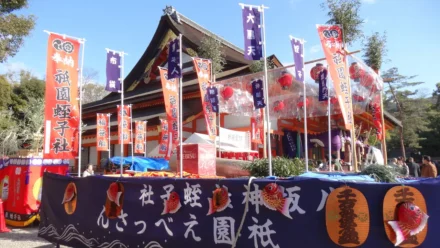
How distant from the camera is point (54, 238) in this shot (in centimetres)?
568

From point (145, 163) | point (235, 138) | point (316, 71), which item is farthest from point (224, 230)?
point (145, 163)

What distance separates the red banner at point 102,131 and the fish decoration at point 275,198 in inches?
550

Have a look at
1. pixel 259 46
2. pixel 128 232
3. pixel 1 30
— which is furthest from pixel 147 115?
pixel 128 232

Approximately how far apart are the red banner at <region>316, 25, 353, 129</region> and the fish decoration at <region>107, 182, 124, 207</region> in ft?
21.9

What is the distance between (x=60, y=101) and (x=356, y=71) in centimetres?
930

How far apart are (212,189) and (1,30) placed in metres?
10.9

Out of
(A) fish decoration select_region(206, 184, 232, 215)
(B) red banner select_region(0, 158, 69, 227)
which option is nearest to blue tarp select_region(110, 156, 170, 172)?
(B) red banner select_region(0, 158, 69, 227)

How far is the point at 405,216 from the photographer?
303cm

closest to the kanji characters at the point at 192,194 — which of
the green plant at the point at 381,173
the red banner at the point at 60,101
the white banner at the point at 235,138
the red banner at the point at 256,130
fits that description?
the green plant at the point at 381,173

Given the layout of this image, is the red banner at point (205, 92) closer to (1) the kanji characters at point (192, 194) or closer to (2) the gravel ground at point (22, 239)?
(2) the gravel ground at point (22, 239)

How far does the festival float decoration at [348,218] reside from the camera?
3121 millimetres

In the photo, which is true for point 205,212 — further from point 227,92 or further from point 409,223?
point 227,92

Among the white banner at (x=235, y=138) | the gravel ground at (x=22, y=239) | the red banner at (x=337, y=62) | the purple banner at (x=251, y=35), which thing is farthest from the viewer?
the white banner at (x=235, y=138)

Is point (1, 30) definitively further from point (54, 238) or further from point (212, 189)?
point (212, 189)
